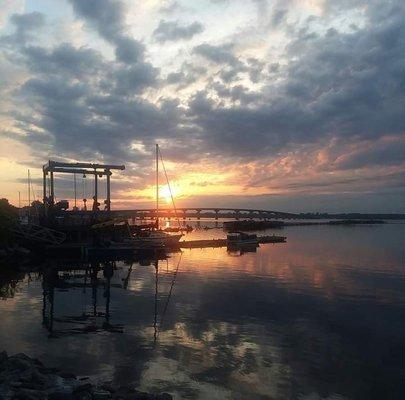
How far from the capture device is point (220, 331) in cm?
2277

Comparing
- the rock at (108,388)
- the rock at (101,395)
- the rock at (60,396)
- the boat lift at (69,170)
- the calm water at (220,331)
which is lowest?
the calm water at (220,331)

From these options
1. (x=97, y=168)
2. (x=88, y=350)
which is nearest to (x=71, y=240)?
(x=97, y=168)

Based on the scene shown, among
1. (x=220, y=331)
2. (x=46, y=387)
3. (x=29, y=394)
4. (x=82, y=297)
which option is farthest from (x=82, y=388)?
(x=82, y=297)

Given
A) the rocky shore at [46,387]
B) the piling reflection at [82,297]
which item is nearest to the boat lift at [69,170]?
the piling reflection at [82,297]

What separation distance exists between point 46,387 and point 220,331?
1117 cm

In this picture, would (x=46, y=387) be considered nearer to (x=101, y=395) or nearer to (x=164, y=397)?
(x=101, y=395)

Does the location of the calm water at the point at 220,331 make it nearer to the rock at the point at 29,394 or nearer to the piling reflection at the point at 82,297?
the piling reflection at the point at 82,297

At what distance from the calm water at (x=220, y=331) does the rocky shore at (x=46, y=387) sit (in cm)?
183

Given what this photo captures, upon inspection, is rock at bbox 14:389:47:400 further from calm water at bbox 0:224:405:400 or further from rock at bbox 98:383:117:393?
calm water at bbox 0:224:405:400

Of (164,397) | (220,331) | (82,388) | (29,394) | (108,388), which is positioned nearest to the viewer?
(29,394)

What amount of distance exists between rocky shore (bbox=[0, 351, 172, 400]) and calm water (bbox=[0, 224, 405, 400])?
6.00 feet

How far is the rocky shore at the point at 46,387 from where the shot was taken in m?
12.4

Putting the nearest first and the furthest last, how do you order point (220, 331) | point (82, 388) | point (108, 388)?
point (82, 388) < point (108, 388) < point (220, 331)

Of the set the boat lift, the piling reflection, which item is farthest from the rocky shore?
the boat lift
